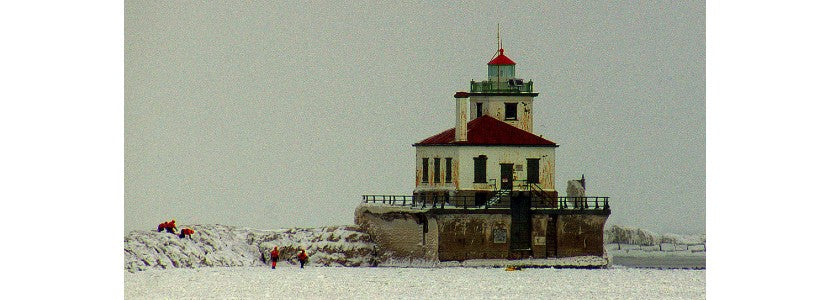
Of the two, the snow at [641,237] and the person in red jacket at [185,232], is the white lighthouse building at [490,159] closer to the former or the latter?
the snow at [641,237]

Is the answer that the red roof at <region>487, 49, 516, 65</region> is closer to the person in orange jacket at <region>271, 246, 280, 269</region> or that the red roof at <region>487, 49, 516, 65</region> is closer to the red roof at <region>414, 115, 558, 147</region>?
the red roof at <region>414, 115, 558, 147</region>

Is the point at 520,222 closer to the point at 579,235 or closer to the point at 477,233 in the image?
the point at 477,233

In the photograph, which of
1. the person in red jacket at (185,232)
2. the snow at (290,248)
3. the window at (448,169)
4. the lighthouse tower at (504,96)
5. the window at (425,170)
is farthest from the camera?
the person in red jacket at (185,232)

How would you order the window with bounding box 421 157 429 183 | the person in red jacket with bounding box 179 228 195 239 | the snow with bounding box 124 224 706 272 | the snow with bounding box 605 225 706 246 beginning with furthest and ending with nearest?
the person in red jacket with bounding box 179 228 195 239 < the snow with bounding box 605 225 706 246 < the snow with bounding box 124 224 706 272 < the window with bounding box 421 157 429 183

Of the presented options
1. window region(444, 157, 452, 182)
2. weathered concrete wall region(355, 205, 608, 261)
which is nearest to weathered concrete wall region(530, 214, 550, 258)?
weathered concrete wall region(355, 205, 608, 261)

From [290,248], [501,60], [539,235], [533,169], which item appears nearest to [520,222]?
→ [539,235]

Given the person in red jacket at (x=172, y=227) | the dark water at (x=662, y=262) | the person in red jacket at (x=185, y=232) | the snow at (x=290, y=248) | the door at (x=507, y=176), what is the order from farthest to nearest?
the dark water at (x=662, y=262)
the person in red jacket at (x=185, y=232)
the person in red jacket at (x=172, y=227)
the snow at (x=290, y=248)
the door at (x=507, y=176)

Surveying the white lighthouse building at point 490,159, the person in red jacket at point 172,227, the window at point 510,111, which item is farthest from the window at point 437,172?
the person in red jacket at point 172,227

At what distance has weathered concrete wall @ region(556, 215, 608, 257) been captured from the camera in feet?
121

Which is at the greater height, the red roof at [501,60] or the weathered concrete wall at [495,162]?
the red roof at [501,60]

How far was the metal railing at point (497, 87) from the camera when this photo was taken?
118ft

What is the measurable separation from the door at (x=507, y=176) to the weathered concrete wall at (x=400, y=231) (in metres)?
1.16

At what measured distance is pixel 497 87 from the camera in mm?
36344

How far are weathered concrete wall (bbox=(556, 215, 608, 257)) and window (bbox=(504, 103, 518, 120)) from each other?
1641mm
